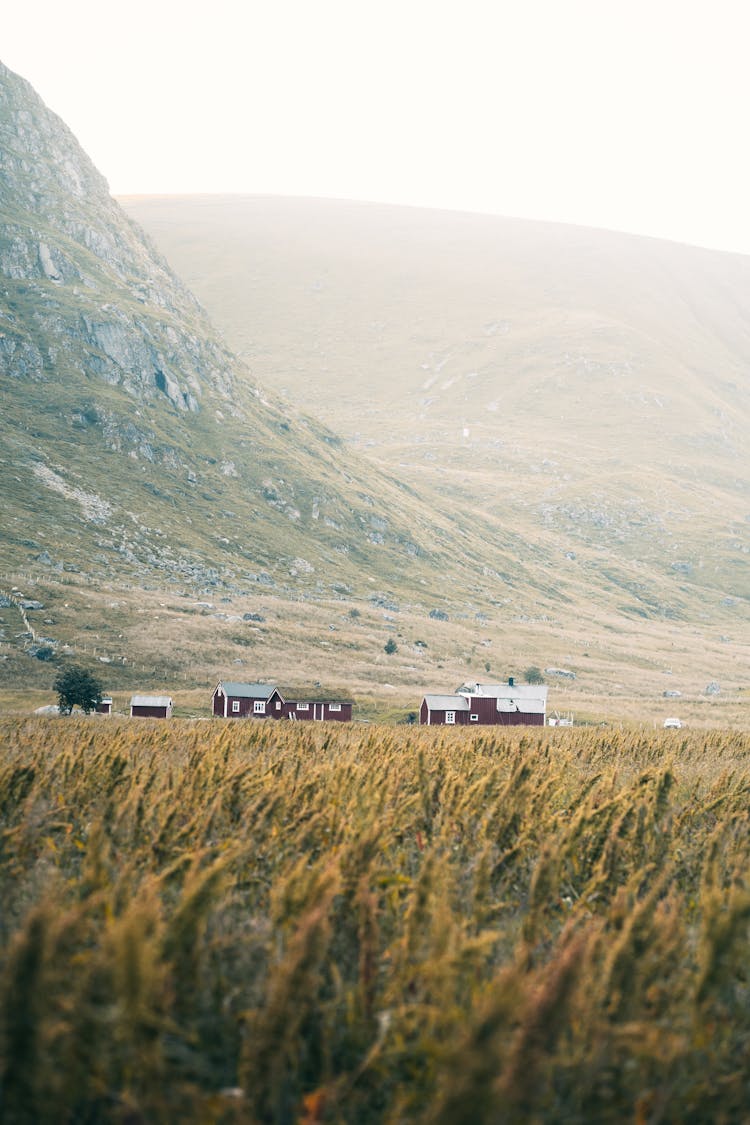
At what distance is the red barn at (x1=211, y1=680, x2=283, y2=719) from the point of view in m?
76.4

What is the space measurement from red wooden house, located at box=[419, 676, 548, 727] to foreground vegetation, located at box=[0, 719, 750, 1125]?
68508 millimetres

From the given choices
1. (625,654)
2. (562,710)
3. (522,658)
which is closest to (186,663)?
(562,710)

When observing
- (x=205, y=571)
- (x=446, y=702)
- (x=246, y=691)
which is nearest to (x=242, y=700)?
(x=246, y=691)

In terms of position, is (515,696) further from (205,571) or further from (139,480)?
(139,480)

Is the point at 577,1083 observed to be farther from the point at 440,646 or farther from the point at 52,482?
the point at 52,482

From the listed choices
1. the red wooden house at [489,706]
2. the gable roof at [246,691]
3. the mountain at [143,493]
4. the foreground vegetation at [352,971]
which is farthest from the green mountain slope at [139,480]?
the foreground vegetation at [352,971]

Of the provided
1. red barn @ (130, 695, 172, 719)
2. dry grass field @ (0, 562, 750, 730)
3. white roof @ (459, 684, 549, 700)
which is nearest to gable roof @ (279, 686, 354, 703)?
dry grass field @ (0, 562, 750, 730)

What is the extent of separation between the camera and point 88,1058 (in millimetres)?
6223

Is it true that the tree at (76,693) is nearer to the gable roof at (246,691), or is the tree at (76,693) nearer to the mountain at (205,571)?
the mountain at (205,571)

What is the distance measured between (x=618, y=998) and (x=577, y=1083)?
932 millimetres

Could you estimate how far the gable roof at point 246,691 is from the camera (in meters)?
77.4

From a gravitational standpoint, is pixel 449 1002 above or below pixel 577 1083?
above

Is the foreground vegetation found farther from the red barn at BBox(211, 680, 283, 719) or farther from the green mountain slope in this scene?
the green mountain slope

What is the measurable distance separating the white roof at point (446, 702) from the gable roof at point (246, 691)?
14.9 meters
